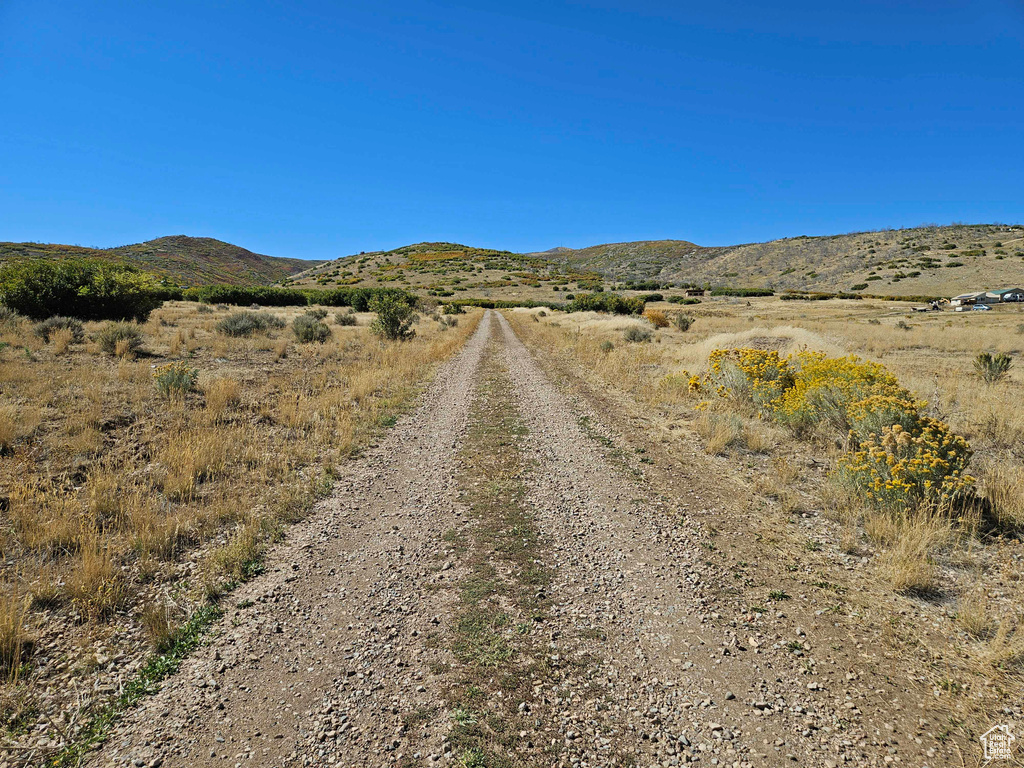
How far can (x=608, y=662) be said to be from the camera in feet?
10.6

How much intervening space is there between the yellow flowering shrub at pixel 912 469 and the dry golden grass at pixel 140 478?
7.01 metres

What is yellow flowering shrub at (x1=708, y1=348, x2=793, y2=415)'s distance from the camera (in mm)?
9562

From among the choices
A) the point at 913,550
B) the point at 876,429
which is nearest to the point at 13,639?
the point at 913,550

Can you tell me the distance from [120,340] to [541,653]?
57.6ft

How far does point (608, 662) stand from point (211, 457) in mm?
6290

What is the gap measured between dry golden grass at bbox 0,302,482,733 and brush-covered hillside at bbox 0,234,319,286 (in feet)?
188

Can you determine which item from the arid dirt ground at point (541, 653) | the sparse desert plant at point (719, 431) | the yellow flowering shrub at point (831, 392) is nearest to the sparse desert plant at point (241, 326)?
the arid dirt ground at point (541, 653)

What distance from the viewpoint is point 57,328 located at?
15836 mm

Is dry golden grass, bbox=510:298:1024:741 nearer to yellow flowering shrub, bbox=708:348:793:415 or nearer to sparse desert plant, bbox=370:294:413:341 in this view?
yellow flowering shrub, bbox=708:348:793:415

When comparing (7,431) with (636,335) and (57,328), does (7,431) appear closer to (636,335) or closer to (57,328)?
(57,328)

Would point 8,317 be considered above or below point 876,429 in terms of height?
above

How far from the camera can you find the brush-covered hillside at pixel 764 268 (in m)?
61.2

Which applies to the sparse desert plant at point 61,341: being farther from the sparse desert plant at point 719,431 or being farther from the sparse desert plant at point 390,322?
the sparse desert plant at point 719,431

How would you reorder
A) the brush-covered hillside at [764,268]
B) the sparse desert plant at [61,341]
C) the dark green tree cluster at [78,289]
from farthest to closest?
the brush-covered hillside at [764,268] < the dark green tree cluster at [78,289] < the sparse desert plant at [61,341]
